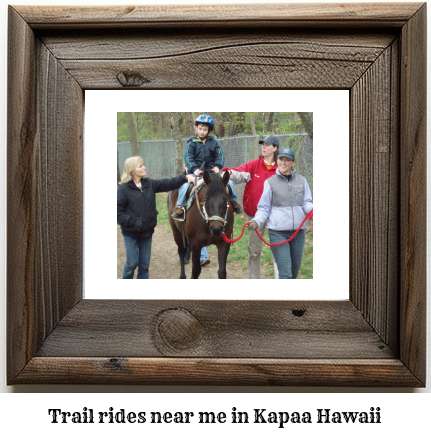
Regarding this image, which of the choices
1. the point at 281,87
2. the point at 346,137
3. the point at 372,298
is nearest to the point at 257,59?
the point at 281,87

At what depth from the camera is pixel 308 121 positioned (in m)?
0.99

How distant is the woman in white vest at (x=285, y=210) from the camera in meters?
0.99

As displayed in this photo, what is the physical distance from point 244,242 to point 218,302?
0.13 m

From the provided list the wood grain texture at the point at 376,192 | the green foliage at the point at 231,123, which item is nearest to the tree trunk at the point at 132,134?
the green foliage at the point at 231,123

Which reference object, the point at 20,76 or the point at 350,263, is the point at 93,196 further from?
the point at 350,263

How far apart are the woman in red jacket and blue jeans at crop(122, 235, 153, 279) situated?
20 centimetres

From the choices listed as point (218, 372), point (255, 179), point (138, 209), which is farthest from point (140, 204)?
point (218, 372)

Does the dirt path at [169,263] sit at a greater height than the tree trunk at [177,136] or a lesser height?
lesser

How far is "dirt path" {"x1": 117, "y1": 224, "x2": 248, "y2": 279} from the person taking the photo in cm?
99

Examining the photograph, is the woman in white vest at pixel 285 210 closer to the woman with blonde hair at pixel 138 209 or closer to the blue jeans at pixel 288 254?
the blue jeans at pixel 288 254

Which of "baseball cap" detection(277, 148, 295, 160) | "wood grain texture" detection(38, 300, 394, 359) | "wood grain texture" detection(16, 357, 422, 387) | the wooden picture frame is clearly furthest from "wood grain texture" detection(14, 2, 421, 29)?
"wood grain texture" detection(16, 357, 422, 387)

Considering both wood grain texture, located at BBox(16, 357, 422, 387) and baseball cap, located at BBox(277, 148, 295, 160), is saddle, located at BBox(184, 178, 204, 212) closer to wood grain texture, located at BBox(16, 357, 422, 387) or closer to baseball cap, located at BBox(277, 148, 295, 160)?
baseball cap, located at BBox(277, 148, 295, 160)

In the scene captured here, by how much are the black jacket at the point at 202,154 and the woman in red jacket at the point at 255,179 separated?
3 centimetres

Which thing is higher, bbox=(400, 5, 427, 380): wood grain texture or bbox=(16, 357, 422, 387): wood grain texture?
bbox=(400, 5, 427, 380): wood grain texture
